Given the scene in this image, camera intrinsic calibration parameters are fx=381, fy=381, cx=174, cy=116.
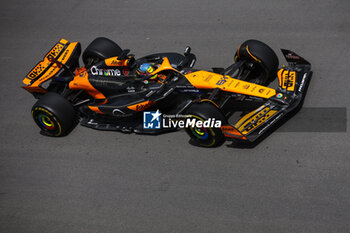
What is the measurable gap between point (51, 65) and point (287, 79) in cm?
459

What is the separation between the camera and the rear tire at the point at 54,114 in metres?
6.80

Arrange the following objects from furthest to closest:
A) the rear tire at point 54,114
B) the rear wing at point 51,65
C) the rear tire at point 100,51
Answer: the rear tire at point 100,51
the rear wing at point 51,65
the rear tire at point 54,114

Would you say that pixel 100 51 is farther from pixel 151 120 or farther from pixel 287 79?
pixel 287 79

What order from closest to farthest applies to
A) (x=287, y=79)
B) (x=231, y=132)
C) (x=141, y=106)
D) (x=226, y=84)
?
(x=231, y=132)
(x=226, y=84)
(x=287, y=79)
(x=141, y=106)

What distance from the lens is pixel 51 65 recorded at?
770 cm

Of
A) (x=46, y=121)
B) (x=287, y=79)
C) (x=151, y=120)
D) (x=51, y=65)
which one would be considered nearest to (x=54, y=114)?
(x=46, y=121)

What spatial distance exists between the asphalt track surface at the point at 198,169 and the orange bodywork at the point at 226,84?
29.2 inches

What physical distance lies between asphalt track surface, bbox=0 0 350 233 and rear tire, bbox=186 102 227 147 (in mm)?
211

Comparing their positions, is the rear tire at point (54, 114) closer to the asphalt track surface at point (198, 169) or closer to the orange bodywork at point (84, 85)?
the asphalt track surface at point (198, 169)

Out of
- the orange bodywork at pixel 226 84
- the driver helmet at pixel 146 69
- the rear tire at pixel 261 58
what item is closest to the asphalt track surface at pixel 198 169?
the orange bodywork at pixel 226 84

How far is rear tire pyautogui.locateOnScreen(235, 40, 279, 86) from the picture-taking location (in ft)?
22.7

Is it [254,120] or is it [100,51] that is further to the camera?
[100,51]


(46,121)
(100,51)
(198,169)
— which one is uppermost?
(100,51)

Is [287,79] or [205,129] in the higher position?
[287,79]
